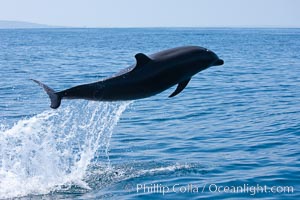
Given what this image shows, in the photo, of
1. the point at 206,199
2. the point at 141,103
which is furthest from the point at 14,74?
the point at 206,199

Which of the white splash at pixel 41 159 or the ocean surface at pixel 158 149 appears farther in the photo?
the white splash at pixel 41 159

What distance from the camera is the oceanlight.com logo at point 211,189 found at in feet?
40.9

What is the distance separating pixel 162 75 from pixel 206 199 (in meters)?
3.45

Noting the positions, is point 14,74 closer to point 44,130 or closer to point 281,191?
point 44,130

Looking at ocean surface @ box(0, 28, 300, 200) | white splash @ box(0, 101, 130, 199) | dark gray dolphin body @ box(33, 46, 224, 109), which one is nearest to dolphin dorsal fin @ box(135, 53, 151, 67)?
dark gray dolphin body @ box(33, 46, 224, 109)

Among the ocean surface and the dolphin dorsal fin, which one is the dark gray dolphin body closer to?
the dolphin dorsal fin

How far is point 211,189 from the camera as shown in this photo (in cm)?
1261

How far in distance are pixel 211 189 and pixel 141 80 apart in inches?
158

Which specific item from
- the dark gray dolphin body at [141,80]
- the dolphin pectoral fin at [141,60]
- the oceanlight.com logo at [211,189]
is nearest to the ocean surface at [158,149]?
the oceanlight.com logo at [211,189]

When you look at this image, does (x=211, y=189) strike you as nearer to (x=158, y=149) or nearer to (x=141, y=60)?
(x=158, y=149)

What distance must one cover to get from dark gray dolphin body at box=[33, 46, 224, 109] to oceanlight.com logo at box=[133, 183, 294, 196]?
3.33 m

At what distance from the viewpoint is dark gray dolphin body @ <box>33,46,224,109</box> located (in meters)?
9.50

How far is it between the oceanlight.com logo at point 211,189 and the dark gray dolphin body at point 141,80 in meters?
3.33

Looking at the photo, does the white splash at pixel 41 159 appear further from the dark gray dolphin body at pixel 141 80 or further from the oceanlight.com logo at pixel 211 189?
the dark gray dolphin body at pixel 141 80
